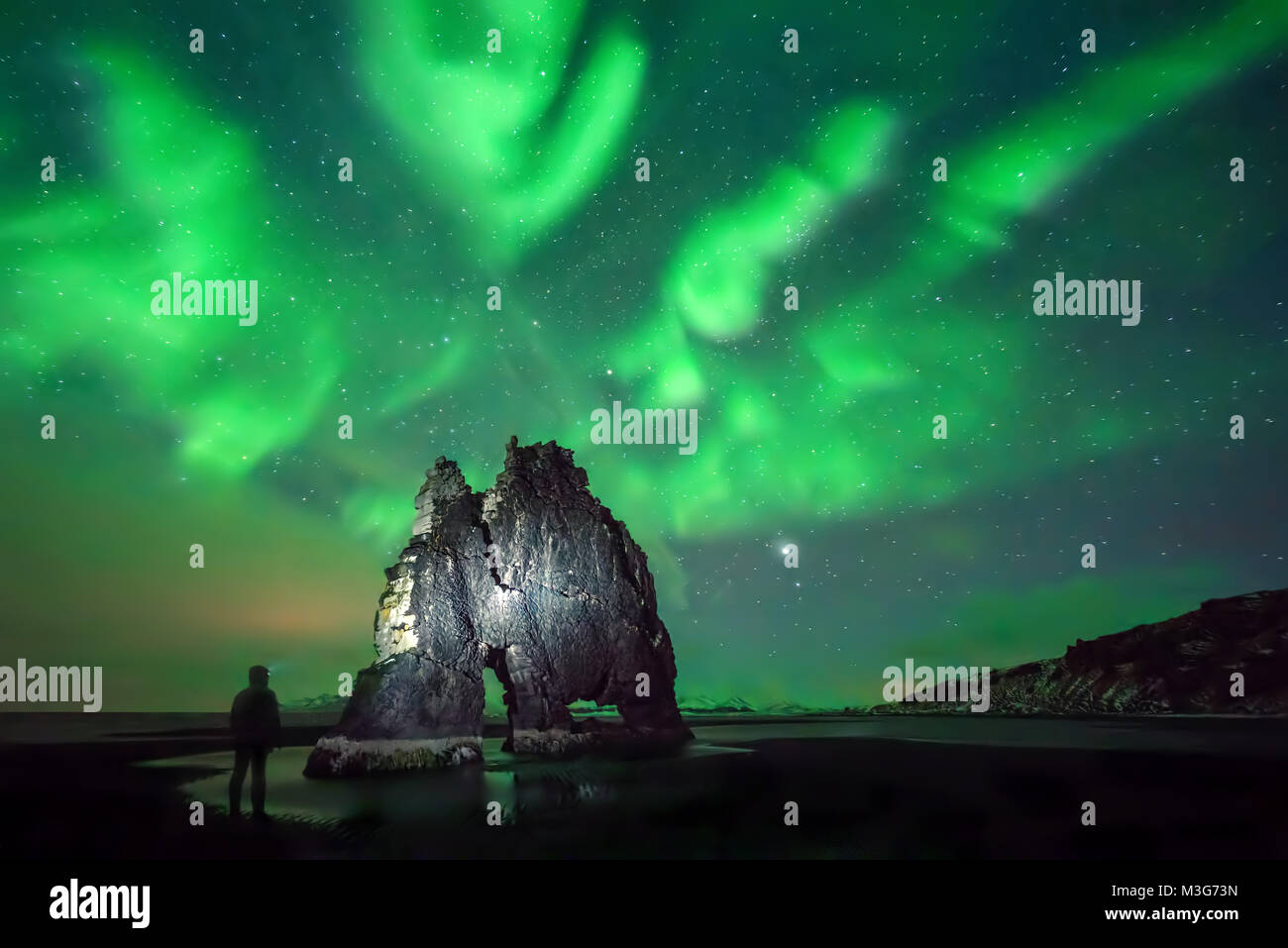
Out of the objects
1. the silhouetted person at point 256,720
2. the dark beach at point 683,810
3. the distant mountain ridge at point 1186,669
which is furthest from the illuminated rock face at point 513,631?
the distant mountain ridge at point 1186,669

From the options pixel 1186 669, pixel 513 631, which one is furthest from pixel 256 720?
pixel 1186 669

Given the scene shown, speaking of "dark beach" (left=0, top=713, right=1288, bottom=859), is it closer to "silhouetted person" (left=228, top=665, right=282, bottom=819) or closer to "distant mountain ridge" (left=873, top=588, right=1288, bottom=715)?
"silhouetted person" (left=228, top=665, right=282, bottom=819)

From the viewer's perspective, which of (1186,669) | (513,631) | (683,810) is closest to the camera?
(683,810)

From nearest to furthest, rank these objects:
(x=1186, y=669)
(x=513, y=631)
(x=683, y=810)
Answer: (x=683, y=810) < (x=513, y=631) < (x=1186, y=669)

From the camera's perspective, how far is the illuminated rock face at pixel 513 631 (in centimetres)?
3569

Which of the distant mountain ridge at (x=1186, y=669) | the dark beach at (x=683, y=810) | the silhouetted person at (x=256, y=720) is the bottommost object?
the distant mountain ridge at (x=1186, y=669)

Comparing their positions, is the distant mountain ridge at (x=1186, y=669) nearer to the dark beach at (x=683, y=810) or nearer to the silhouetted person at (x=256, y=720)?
the dark beach at (x=683, y=810)

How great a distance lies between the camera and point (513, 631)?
42.4 m

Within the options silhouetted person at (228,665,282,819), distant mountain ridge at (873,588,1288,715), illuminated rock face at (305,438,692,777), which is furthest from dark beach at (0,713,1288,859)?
distant mountain ridge at (873,588,1288,715)

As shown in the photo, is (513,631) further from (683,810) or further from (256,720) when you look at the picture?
(256,720)

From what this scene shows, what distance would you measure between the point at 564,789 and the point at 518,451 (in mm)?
23163

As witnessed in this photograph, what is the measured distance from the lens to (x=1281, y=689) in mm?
127375

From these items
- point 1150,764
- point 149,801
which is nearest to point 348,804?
point 149,801
